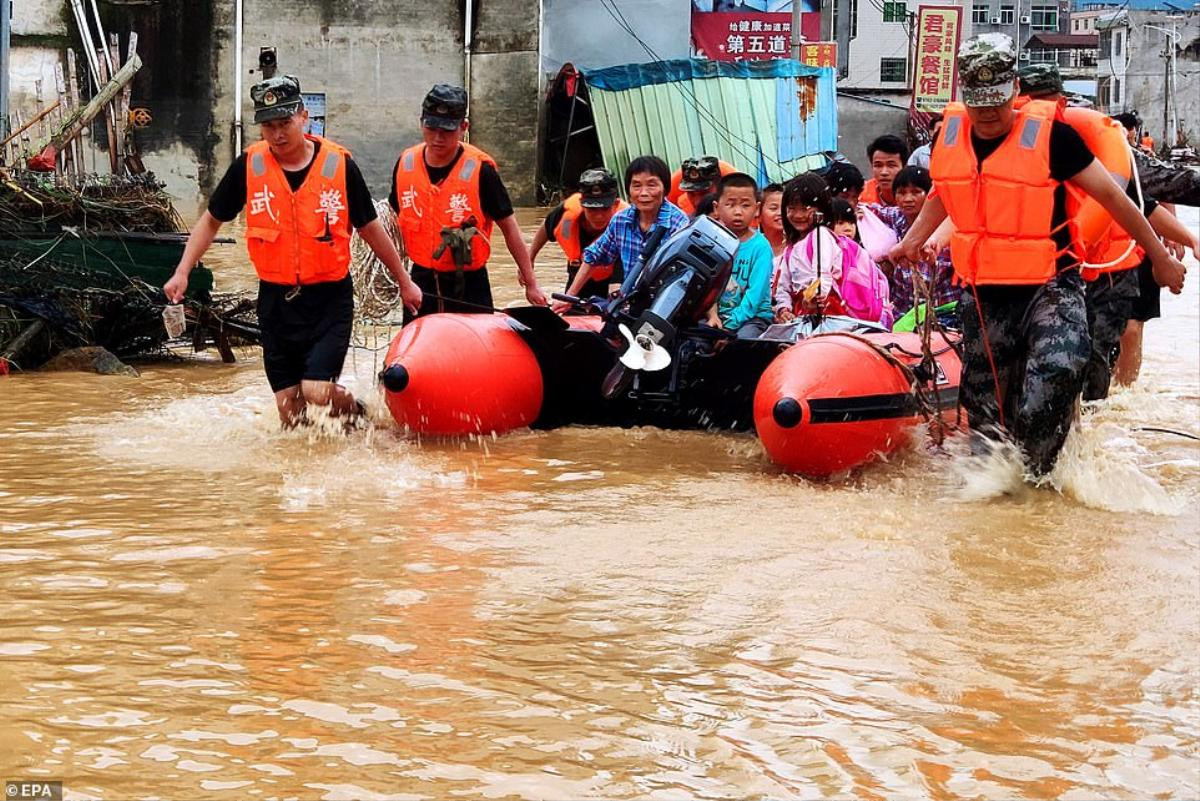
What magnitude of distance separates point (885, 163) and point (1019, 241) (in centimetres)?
381

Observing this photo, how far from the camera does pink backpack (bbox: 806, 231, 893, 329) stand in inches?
332

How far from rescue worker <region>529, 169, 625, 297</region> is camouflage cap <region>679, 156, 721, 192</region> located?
424mm

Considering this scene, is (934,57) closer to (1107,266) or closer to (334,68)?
(334,68)

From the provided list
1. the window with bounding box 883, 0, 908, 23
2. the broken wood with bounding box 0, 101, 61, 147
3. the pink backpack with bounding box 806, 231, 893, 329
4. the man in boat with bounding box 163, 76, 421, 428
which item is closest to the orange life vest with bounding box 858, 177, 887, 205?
the pink backpack with bounding box 806, 231, 893, 329

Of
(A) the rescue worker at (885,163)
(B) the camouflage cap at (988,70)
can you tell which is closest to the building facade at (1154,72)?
(A) the rescue worker at (885,163)

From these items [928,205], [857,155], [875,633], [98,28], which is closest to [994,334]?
[928,205]

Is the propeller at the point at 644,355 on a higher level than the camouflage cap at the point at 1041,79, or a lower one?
lower

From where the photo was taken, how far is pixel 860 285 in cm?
845

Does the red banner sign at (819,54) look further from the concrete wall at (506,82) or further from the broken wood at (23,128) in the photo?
the broken wood at (23,128)

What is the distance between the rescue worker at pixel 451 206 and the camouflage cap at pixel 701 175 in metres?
1.35

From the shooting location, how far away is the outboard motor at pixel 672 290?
742 centimetres

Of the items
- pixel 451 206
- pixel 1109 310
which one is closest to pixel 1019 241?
pixel 1109 310

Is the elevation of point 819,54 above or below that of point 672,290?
above

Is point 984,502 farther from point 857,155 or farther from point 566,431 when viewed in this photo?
point 857,155
